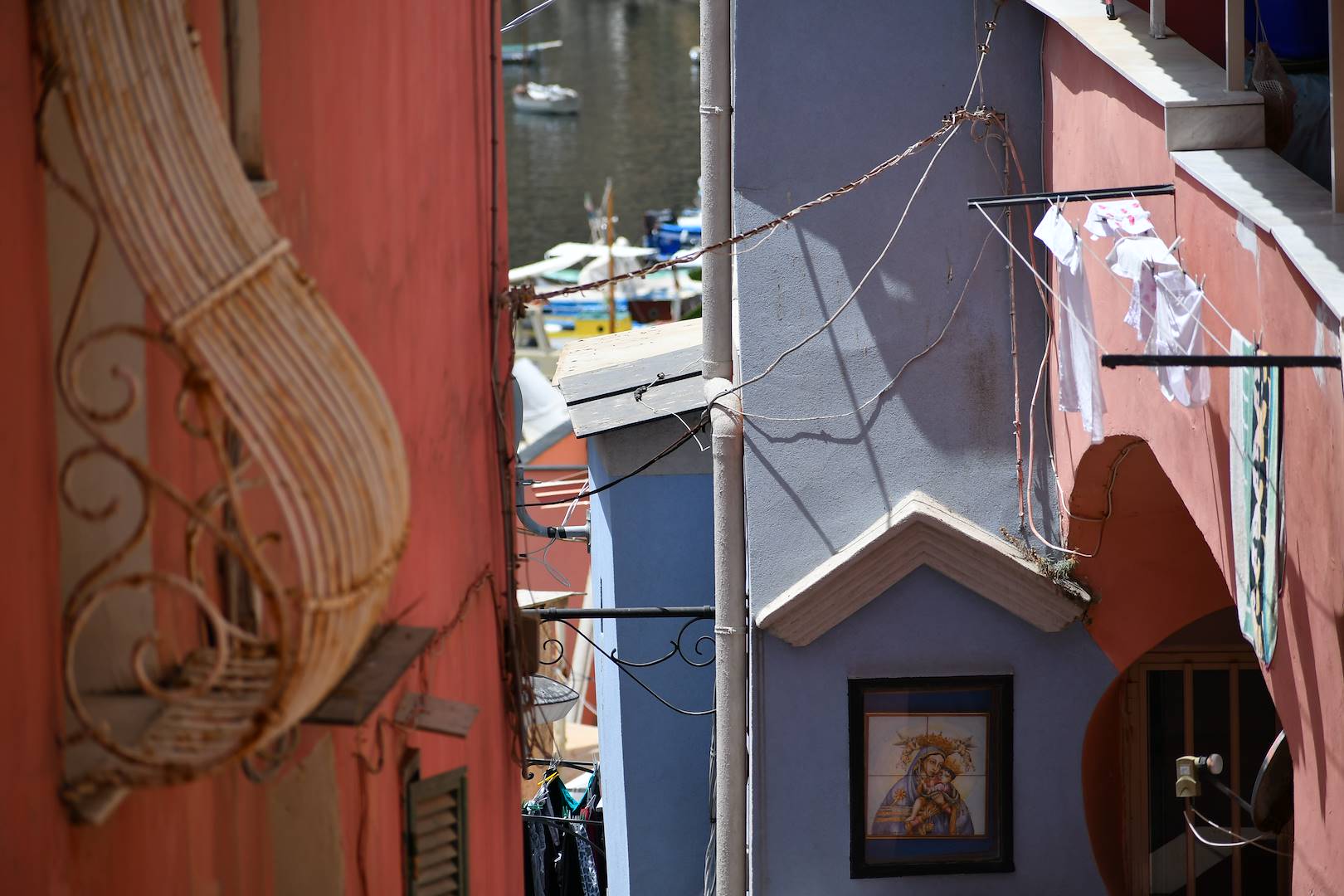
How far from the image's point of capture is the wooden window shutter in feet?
19.7

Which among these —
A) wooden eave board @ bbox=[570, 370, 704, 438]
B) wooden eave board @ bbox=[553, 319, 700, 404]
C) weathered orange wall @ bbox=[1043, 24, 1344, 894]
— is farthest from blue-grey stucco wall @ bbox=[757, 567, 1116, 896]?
wooden eave board @ bbox=[553, 319, 700, 404]

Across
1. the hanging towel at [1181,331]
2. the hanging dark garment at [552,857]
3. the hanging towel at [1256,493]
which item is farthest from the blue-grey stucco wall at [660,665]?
the hanging towel at [1256,493]

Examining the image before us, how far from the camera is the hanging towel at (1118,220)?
6.89 metres

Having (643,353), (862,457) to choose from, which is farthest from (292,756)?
(643,353)

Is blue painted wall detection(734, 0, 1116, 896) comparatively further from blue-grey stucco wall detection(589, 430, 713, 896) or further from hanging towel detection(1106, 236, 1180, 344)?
hanging towel detection(1106, 236, 1180, 344)

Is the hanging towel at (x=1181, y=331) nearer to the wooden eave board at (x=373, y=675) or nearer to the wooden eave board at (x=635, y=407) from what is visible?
the wooden eave board at (x=373, y=675)

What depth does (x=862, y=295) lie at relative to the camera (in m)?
9.94

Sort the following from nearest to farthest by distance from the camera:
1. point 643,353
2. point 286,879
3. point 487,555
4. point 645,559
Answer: point 286,879 < point 487,555 < point 645,559 < point 643,353

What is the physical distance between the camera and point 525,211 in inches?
2233

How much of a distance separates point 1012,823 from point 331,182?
22.7 feet

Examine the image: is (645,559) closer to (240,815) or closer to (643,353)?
(643,353)

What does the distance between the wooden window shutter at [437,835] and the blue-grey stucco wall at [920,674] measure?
3799 mm

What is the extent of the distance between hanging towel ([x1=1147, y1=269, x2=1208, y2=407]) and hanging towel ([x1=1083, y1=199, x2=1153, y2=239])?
1.27 feet

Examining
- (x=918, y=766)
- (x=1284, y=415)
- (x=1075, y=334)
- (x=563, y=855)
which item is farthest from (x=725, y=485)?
(x=1284, y=415)
